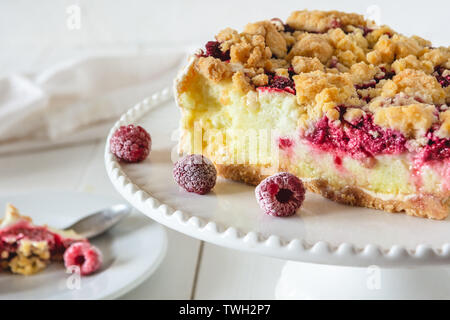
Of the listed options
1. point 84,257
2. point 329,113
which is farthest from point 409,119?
point 84,257

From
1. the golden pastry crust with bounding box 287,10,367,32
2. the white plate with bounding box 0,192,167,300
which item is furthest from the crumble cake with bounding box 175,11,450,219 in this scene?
the white plate with bounding box 0,192,167,300

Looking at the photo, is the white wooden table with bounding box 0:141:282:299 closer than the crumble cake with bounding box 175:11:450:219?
No

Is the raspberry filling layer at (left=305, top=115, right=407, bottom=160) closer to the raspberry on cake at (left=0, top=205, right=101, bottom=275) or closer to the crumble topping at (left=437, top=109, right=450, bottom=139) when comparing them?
the crumble topping at (left=437, top=109, right=450, bottom=139)

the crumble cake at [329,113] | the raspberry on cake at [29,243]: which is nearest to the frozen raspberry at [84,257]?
the raspberry on cake at [29,243]

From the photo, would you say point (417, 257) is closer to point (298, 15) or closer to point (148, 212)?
point (148, 212)

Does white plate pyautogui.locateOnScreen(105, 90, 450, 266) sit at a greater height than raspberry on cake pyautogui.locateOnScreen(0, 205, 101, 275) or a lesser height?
greater

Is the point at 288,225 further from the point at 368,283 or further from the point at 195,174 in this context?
the point at 368,283
